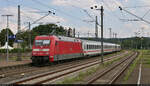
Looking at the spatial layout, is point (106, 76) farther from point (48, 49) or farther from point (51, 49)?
point (48, 49)

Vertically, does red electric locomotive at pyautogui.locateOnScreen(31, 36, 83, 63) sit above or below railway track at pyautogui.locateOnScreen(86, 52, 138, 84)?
above

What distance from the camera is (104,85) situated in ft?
44.7

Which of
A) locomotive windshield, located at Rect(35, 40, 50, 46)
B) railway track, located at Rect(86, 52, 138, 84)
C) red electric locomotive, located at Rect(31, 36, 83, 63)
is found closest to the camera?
railway track, located at Rect(86, 52, 138, 84)

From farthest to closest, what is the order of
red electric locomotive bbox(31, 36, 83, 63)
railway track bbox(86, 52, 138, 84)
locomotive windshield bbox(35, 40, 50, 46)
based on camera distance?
locomotive windshield bbox(35, 40, 50, 46)
red electric locomotive bbox(31, 36, 83, 63)
railway track bbox(86, 52, 138, 84)

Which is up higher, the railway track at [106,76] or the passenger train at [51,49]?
the passenger train at [51,49]

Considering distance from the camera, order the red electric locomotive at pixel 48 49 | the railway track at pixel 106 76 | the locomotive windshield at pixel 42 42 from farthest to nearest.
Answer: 1. the locomotive windshield at pixel 42 42
2. the red electric locomotive at pixel 48 49
3. the railway track at pixel 106 76

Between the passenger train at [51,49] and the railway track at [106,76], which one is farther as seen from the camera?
the passenger train at [51,49]

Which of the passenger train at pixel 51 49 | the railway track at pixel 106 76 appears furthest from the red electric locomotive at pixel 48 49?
the railway track at pixel 106 76

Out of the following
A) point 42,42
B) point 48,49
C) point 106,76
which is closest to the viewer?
point 106,76

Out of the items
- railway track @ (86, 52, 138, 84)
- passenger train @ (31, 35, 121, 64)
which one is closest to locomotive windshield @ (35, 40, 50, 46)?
passenger train @ (31, 35, 121, 64)

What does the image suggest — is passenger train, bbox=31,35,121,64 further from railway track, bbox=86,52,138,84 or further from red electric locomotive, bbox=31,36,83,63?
railway track, bbox=86,52,138,84

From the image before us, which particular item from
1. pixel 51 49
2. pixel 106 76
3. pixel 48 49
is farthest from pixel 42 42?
pixel 106 76

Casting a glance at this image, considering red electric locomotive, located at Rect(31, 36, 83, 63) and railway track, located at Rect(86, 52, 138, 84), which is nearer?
railway track, located at Rect(86, 52, 138, 84)

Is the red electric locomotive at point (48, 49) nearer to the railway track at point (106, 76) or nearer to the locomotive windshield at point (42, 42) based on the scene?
the locomotive windshield at point (42, 42)
